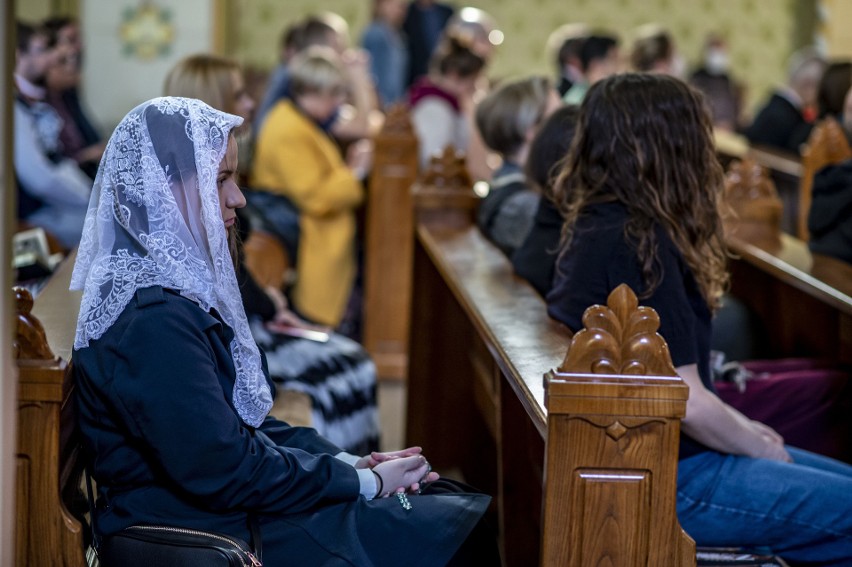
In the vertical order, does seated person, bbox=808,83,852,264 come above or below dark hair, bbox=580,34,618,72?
below

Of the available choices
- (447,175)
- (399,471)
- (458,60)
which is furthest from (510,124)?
(458,60)

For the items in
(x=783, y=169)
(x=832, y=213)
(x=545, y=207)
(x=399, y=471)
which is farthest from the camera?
(x=783, y=169)

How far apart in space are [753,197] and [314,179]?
8.03ft

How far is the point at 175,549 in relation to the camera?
6.61ft

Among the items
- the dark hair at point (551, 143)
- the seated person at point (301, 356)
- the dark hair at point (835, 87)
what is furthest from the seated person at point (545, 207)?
the dark hair at point (835, 87)

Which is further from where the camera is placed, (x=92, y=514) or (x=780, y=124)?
(x=780, y=124)

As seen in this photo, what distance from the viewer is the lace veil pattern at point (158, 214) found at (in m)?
2.04

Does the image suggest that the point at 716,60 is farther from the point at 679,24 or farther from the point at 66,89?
the point at 66,89

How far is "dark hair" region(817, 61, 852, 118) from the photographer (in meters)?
5.62

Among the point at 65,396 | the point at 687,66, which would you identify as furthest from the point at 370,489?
the point at 687,66

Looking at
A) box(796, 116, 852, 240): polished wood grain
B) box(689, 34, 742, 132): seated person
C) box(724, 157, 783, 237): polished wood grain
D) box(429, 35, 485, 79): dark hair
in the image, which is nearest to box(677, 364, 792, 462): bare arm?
box(724, 157, 783, 237): polished wood grain

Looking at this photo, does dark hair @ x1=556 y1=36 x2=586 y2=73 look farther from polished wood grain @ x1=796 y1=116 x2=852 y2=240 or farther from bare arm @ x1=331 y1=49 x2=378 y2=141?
polished wood grain @ x1=796 y1=116 x2=852 y2=240

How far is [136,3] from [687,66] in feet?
20.3

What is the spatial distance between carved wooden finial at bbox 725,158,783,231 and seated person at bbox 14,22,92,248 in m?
3.19
